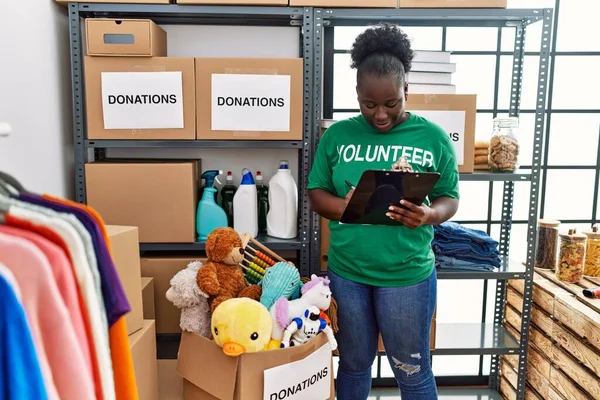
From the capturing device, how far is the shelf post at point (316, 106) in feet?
6.69

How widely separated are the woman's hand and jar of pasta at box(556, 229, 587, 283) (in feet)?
3.53

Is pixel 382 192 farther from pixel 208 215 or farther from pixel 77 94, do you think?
pixel 77 94

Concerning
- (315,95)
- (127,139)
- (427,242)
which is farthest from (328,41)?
(427,242)

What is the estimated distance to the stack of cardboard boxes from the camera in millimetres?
1586

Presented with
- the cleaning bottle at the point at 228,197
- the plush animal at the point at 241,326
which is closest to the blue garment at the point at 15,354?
the plush animal at the point at 241,326

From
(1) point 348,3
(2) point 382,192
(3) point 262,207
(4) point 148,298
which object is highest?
(1) point 348,3

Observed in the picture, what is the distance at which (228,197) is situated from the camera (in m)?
2.28

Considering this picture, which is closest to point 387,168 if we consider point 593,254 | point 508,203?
point 508,203

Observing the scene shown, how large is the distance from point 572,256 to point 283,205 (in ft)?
4.33

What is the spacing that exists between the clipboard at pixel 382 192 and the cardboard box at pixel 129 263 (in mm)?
675

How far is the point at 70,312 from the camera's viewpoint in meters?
0.75

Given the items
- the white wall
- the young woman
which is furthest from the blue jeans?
the white wall

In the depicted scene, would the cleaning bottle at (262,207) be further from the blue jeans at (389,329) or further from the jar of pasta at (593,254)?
the jar of pasta at (593,254)

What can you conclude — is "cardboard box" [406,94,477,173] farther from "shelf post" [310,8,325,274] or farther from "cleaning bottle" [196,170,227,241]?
"cleaning bottle" [196,170,227,241]
